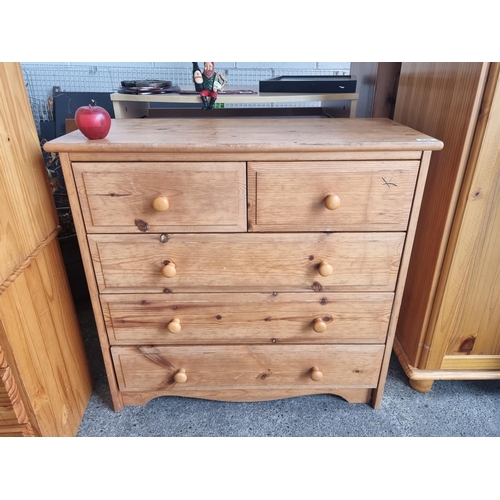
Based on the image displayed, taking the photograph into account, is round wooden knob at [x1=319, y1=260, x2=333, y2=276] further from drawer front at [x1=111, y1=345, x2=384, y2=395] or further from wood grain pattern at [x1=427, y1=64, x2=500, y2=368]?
wood grain pattern at [x1=427, y1=64, x2=500, y2=368]

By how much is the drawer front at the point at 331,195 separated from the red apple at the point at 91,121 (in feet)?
1.15

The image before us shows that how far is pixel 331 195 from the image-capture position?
0.86 meters

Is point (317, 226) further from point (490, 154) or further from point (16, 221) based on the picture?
point (16, 221)

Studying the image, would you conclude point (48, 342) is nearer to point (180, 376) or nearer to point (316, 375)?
point (180, 376)

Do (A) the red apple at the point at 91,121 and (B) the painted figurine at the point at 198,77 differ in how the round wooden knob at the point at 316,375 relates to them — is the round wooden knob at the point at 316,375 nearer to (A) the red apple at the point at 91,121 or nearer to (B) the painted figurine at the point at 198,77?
(A) the red apple at the point at 91,121

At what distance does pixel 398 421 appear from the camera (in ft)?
3.70

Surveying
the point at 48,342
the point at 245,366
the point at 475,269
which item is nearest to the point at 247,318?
Result: the point at 245,366

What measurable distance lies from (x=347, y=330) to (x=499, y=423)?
0.57m

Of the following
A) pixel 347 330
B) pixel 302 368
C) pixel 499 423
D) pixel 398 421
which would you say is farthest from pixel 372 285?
pixel 499 423

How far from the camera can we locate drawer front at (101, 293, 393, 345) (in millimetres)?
997

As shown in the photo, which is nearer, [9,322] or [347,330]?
[9,322]

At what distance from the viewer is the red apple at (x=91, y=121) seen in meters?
0.83

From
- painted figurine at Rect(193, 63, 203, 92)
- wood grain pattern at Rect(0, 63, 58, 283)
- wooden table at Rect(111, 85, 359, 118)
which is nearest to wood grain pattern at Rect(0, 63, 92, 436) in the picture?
wood grain pattern at Rect(0, 63, 58, 283)

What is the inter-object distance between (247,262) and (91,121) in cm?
48
